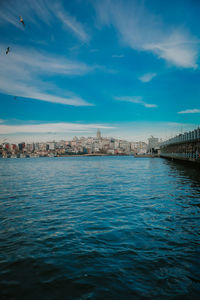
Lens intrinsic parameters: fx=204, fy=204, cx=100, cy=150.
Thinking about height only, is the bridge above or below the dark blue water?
above

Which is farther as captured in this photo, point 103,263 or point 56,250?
point 56,250

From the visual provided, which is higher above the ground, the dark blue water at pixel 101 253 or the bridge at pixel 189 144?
the bridge at pixel 189 144

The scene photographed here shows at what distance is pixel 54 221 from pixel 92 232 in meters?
2.64

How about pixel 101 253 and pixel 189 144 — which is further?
pixel 189 144

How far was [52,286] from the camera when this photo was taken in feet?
17.0

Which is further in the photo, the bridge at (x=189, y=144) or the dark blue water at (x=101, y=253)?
the bridge at (x=189, y=144)

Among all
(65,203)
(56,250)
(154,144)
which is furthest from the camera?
(154,144)

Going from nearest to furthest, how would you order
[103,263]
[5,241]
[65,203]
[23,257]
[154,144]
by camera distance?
[103,263], [23,257], [5,241], [65,203], [154,144]

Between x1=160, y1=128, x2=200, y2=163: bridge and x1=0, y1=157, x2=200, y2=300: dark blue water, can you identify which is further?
x1=160, y1=128, x2=200, y2=163: bridge

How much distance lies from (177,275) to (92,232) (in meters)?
4.11

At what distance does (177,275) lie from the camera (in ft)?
17.9

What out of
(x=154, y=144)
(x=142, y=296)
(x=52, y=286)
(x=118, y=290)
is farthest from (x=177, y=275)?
(x=154, y=144)

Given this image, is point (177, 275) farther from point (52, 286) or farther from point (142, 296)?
point (52, 286)

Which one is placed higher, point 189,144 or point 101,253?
point 189,144
